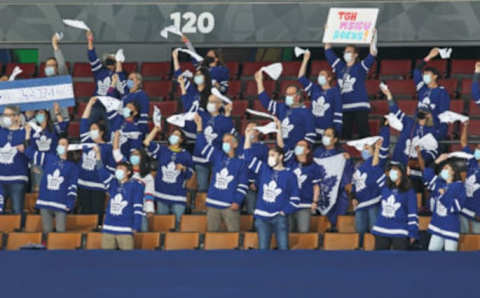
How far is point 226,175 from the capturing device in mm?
15117

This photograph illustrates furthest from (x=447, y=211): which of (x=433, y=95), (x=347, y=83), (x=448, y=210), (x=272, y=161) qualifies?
(x=347, y=83)

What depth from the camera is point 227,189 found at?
594 inches

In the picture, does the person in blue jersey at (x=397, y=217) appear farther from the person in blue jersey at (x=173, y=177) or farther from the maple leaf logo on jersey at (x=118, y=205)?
the maple leaf logo on jersey at (x=118, y=205)

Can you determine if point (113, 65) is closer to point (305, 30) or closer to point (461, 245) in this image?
point (305, 30)

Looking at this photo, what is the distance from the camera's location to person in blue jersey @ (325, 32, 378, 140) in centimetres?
1672

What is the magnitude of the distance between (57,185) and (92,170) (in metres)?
0.64

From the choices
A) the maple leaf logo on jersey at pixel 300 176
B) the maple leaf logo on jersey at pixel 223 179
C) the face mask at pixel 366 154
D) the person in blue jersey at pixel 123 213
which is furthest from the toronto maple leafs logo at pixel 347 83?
the person in blue jersey at pixel 123 213

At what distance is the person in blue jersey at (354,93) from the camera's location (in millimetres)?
16719

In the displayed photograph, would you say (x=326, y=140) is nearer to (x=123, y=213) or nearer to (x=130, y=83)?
(x=123, y=213)

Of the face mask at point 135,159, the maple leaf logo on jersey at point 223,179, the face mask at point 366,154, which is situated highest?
the face mask at point 366,154

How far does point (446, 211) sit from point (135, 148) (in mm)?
4229

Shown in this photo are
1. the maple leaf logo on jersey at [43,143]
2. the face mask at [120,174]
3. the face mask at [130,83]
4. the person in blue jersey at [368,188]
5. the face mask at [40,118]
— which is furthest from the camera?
the face mask at [130,83]

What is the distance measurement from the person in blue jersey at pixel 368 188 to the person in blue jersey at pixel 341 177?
430mm

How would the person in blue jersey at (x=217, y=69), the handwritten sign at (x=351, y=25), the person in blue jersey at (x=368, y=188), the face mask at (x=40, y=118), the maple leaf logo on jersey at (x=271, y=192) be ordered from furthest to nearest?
the person in blue jersey at (x=217, y=69)
the handwritten sign at (x=351, y=25)
the face mask at (x=40, y=118)
the person in blue jersey at (x=368, y=188)
the maple leaf logo on jersey at (x=271, y=192)
